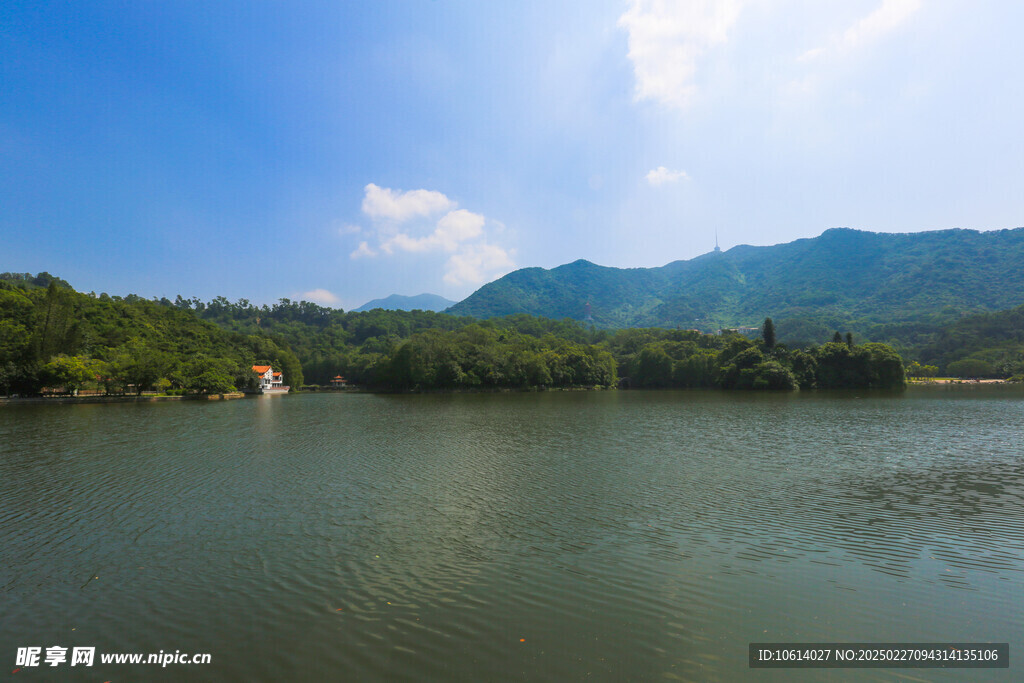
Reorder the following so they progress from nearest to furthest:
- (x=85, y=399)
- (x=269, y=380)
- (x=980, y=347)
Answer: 1. (x=85, y=399)
2. (x=269, y=380)
3. (x=980, y=347)

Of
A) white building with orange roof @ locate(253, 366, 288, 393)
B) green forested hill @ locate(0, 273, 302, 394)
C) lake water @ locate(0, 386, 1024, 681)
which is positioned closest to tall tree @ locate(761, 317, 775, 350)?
lake water @ locate(0, 386, 1024, 681)

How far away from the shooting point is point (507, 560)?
8789 mm

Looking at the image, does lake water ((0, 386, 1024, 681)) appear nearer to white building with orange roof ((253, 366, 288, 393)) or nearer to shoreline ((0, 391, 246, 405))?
shoreline ((0, 391, 246, 405))

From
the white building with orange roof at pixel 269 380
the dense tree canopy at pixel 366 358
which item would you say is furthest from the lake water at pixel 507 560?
the white building with orange roof at pixel 269 380

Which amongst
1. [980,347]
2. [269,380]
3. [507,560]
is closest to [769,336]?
[980,347]

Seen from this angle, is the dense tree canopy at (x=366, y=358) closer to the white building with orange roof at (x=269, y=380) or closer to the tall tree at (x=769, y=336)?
the tall tree at (x=769, y=336)

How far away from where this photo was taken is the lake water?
5777 mm

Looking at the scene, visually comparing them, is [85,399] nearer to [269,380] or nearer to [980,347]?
[269,380]

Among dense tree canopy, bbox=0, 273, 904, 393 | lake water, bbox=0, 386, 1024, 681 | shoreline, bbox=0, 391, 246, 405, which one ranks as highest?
dense tree canopy, bbox=0, 273, 904, 393

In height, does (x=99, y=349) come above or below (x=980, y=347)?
below

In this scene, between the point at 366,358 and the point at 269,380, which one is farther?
the point at 366,358

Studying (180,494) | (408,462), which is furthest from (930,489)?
(180,494)

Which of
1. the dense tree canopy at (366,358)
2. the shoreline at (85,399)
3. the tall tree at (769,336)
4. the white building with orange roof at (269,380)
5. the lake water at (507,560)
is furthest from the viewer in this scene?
the white building with orange roof at (269,380)

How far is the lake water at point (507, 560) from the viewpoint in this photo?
578cm
